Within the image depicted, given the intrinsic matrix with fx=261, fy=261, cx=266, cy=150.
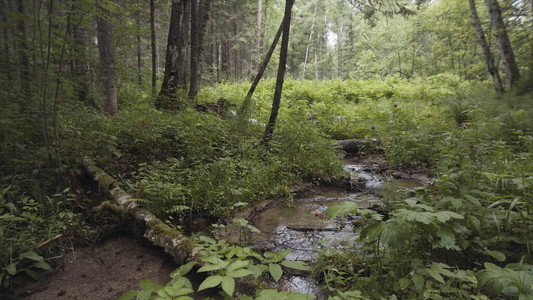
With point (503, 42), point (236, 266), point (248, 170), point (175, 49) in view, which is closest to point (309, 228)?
point (248, 170)

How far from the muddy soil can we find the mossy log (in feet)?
0.67

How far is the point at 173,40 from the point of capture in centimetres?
795

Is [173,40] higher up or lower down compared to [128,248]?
higher up

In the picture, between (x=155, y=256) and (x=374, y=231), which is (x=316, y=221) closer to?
(x=374, y=231)

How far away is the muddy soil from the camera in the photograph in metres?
2.31

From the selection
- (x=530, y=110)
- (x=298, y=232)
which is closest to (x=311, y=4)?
(x=530, y=110)

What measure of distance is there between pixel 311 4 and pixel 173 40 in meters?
26.1

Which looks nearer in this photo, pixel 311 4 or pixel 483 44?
pixel 483 44

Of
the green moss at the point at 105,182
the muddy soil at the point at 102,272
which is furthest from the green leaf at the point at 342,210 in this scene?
the green moss at the point at 105,182

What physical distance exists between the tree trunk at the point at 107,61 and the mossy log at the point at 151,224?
4686mm

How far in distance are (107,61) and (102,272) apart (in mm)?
7048

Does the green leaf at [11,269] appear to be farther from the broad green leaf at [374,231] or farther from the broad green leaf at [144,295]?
the broad green leaf at [374,231]

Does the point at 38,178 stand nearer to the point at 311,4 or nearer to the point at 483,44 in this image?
the point at 483,44

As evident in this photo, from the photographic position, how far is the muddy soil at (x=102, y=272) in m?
2.31
